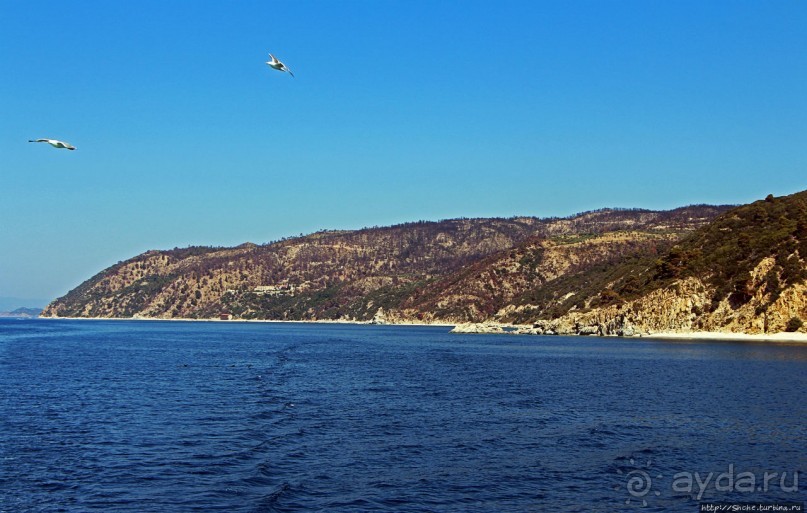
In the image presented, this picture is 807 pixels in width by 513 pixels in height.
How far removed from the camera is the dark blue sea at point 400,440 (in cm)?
2747

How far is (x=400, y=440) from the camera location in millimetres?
37406

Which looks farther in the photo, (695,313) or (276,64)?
(695,313)

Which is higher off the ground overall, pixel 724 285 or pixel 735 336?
pixel 724 285

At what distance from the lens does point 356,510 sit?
1006 inches

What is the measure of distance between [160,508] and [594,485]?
1631 cm

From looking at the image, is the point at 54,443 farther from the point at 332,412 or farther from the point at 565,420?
the point at 565,420

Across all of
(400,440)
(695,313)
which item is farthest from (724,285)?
(400,440)

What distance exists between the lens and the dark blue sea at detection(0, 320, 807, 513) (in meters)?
27.5

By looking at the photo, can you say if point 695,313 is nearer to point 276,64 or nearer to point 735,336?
point 735,336

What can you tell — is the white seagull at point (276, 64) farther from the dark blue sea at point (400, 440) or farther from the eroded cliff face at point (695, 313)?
the eroded cliff face at point (695, 313)

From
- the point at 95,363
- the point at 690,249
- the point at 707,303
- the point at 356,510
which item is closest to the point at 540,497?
the point at 356,510
